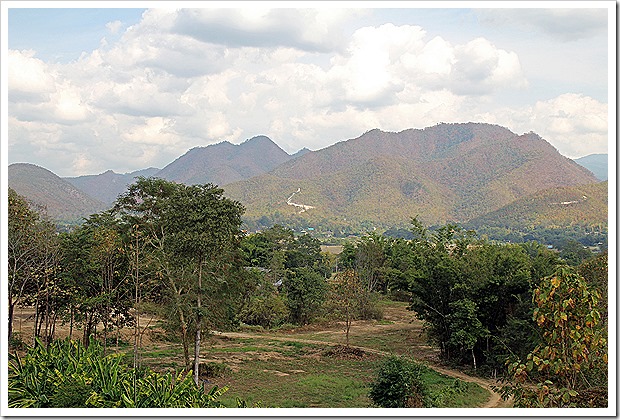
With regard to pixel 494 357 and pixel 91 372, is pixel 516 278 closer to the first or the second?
pixel 494 357

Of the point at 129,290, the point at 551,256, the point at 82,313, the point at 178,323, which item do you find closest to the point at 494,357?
the point at 551,256

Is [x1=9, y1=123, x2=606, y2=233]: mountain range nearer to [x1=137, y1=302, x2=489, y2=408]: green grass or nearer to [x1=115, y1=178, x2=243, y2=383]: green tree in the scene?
[x1=137, y1=302, x2=489, y2=408]: green grass

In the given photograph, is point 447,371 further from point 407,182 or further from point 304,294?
point 407,182

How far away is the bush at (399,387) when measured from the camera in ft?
21.7

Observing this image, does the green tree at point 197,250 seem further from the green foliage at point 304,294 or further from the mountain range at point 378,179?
the mountain range at point 378,179

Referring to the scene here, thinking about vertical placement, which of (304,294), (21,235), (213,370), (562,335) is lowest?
(213,370)

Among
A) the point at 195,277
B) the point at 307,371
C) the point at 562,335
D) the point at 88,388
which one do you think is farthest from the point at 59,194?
the point at 562,335

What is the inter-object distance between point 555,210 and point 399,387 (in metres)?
33.7

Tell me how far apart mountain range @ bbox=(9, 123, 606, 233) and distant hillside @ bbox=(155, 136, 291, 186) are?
11 cm

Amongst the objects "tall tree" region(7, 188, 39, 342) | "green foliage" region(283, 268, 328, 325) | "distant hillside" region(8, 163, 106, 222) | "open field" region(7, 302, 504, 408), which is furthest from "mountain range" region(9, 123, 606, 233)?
"tall tree" region(7, 188, 39, 342)

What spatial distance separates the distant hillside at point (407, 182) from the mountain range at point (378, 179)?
96 mm

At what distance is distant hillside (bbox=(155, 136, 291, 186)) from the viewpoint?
129 ft

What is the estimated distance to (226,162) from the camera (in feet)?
167

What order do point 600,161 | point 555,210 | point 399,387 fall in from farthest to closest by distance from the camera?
point 555,210 → point 600,161 → point 399,387
